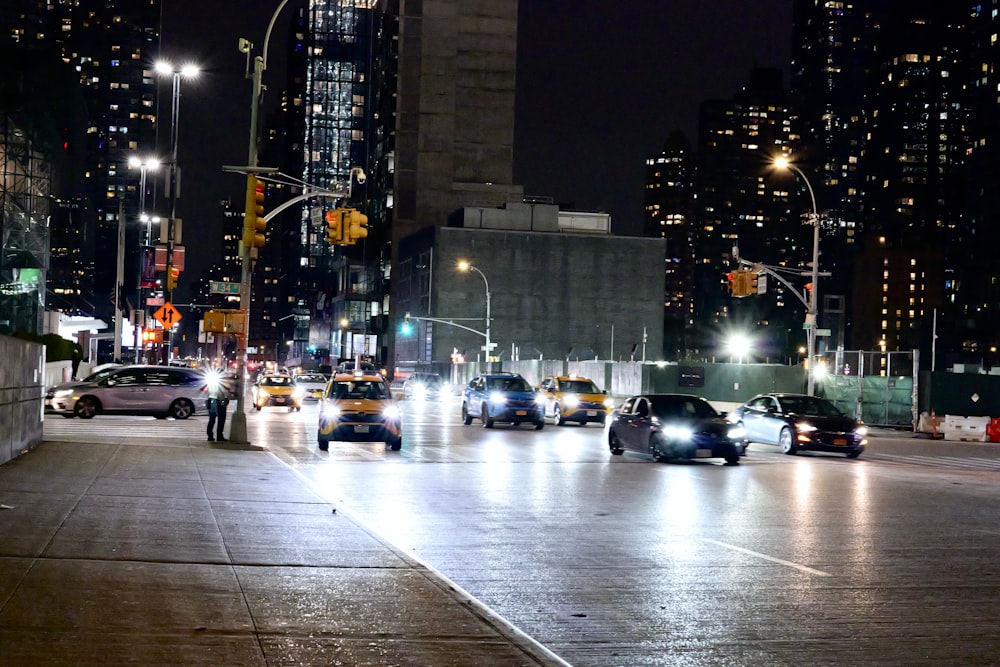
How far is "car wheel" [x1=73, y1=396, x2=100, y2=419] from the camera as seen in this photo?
3834 cm

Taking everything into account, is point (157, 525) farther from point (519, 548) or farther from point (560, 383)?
point (560, 383)

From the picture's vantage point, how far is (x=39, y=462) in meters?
19.8

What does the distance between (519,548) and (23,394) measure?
37.6 feet

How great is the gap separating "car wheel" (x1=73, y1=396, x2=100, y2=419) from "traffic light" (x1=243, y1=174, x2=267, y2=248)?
12.5 meters

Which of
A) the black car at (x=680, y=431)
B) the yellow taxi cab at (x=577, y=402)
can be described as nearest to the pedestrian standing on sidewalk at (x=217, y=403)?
the black car at (x=680, y=431)

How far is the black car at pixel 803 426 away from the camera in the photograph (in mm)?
Result: 30844

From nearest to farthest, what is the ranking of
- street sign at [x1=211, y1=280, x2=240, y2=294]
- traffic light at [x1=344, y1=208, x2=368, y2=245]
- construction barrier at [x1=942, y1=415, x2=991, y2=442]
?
traffic light at [x1=344, y1=208, x2=368, y2=245] → street sign at [x1=211, y1=280, x2=240, y2=294] → construction barrier at [x1=942, y1=415, x2=991, y2=442]

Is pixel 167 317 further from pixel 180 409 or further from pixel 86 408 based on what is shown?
pixel 86 408

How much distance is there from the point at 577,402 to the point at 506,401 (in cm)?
483

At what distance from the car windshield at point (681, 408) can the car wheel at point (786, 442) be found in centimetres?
450

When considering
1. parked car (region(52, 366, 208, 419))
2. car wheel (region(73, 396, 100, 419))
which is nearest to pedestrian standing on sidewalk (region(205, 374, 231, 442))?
car wheel (region(73, 396, 100, 419))

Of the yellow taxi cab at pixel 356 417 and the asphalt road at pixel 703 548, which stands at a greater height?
the yellow taxi cab at pixel 356 417

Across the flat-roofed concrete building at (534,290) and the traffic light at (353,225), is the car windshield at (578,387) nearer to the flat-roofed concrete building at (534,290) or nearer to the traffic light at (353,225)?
→ the traffic light at (353,225)

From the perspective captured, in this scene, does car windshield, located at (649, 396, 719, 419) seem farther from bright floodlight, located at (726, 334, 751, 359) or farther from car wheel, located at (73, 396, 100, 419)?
bright floodlight, located at (726, 334, 751, 359)
